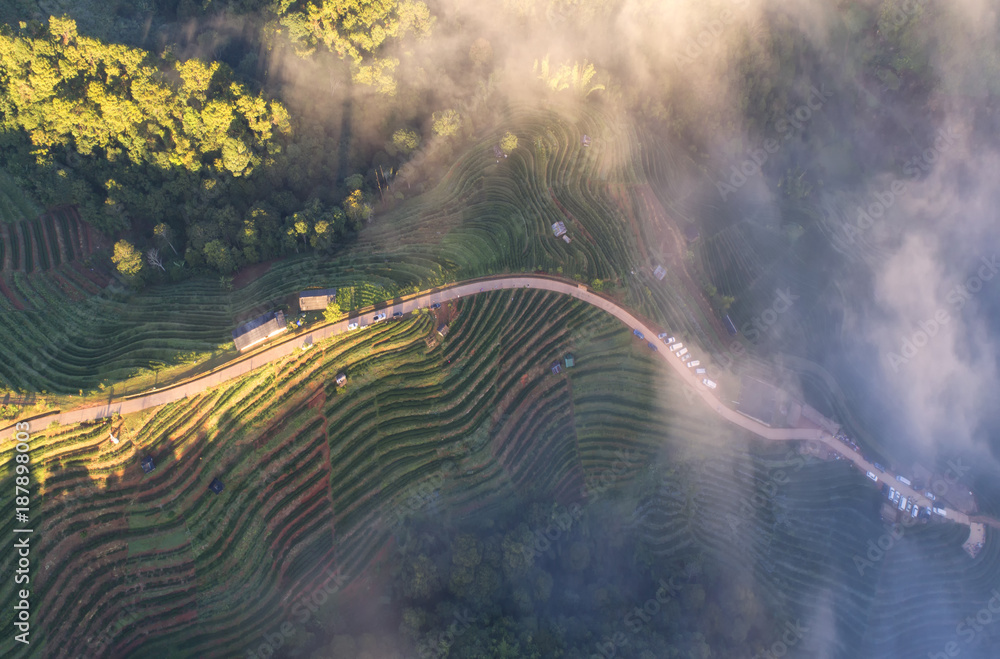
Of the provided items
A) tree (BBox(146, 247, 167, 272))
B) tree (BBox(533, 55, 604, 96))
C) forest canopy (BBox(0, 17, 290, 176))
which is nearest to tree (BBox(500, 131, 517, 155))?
tree (BBox(533, 55, 604, 96))

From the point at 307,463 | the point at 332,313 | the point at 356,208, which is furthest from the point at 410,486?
the point at 356,208

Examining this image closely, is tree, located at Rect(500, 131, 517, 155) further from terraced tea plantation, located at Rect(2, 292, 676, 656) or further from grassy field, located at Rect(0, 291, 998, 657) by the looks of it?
terraced tea plantation, located at Rect(2, 292, 676, 656)

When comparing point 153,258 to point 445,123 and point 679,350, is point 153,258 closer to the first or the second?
point 445,123

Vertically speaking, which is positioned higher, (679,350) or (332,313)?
(332,313)

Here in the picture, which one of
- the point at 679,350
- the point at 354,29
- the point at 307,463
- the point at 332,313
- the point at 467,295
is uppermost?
the point at 354,29

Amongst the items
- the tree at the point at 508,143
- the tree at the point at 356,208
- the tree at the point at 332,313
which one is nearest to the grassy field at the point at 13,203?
the tree at the point at 356,208

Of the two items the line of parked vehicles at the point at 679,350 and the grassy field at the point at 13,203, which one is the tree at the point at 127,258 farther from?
the line of parked vehicles at the point at 679,350
